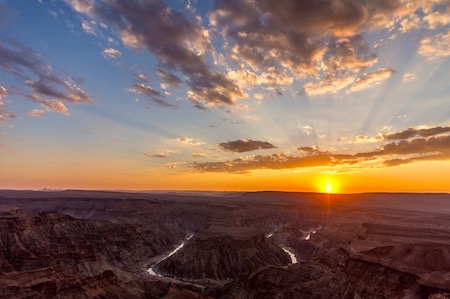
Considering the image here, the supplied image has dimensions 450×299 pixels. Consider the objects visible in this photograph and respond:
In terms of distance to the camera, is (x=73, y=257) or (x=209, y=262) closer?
(x=73, y=257)

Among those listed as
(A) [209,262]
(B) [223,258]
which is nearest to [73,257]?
(A) [209,262]

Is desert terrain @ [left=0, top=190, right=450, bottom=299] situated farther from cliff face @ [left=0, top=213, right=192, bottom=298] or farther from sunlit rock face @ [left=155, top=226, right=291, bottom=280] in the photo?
sunlit rock face @ [left=155, top=226, right=291, bottom=280]

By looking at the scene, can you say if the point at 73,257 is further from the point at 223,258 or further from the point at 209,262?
the point at 223,258

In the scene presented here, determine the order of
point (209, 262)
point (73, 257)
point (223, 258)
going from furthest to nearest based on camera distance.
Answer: point (223, 258)
point (209, 262)
point (73, 257)

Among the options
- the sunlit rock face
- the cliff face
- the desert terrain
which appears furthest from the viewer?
the sunlit rock face

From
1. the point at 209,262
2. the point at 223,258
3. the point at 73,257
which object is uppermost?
the point at 73,257

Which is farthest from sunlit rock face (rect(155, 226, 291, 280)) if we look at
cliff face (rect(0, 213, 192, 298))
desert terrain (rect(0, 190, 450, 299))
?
cliff face (rect(0, 213, 192, 298))

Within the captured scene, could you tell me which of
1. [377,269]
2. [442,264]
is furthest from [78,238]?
[442,264]

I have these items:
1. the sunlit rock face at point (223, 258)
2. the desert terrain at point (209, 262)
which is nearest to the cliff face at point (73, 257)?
the desert terrain at point (209, 262)
